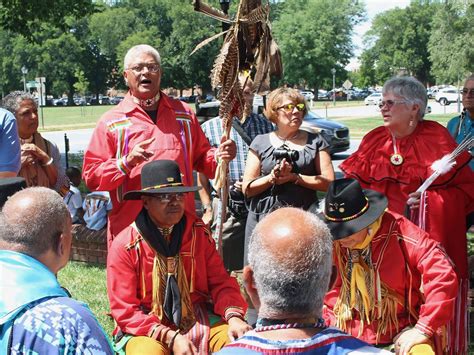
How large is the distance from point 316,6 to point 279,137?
262 feet

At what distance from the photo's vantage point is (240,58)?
4.62m

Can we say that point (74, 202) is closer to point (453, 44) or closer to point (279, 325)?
point (279, 325)

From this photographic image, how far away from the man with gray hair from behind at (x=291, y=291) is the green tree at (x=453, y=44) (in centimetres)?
3927

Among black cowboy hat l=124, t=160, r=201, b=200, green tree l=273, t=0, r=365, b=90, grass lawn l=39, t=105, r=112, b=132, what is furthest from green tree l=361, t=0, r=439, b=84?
black cowboy hat l=124, t=160, r=201, b=200

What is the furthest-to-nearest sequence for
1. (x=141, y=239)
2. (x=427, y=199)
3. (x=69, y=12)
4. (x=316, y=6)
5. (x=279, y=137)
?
(x=316, y=6), (x=69, y=12), (x=279, y=137), (x=427, y=199), (x=141, y=239)

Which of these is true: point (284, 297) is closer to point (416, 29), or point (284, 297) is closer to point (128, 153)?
point (128, 153)

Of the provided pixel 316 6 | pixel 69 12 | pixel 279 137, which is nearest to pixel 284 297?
pixel 279 137

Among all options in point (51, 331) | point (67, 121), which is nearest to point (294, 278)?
point (51, 331)

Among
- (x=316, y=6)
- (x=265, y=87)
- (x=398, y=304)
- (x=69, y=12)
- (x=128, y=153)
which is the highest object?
(x=316, y=6)

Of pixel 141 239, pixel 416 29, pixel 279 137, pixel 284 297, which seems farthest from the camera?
pixel 416 29

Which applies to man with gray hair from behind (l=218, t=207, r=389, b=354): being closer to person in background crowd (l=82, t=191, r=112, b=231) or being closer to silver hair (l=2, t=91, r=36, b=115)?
silver hair (l=2, t=91, r=36, b=115)

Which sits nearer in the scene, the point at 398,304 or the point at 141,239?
the point at 398,304

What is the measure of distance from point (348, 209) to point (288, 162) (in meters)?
1.49

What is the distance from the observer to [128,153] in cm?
471
